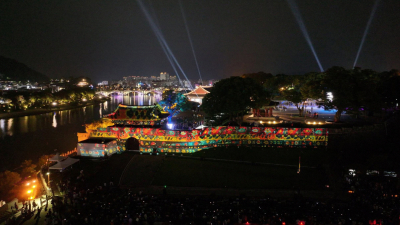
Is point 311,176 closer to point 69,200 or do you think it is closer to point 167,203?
point 167,203

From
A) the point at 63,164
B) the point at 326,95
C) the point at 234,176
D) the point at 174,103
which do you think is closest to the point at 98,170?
the point at 63,164

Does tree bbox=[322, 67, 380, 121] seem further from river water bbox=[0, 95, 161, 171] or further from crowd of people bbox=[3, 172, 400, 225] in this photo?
river water bbox=[0, 95, 161, 171]

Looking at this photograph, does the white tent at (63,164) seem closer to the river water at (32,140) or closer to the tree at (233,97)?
the river water at (32,140)

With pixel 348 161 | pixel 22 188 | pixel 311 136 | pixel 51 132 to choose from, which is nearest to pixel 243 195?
pixel 348 161

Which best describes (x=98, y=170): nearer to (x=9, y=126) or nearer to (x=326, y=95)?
(x=326, y=95)

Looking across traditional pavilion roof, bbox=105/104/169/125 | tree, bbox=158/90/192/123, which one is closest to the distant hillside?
tree, bbox=158/90/192/123

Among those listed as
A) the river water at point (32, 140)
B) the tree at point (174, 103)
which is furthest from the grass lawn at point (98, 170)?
the tree at point (174, 103)

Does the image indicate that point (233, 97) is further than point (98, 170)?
Yes

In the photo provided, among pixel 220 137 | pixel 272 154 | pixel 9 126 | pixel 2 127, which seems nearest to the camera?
pixel 272 154
